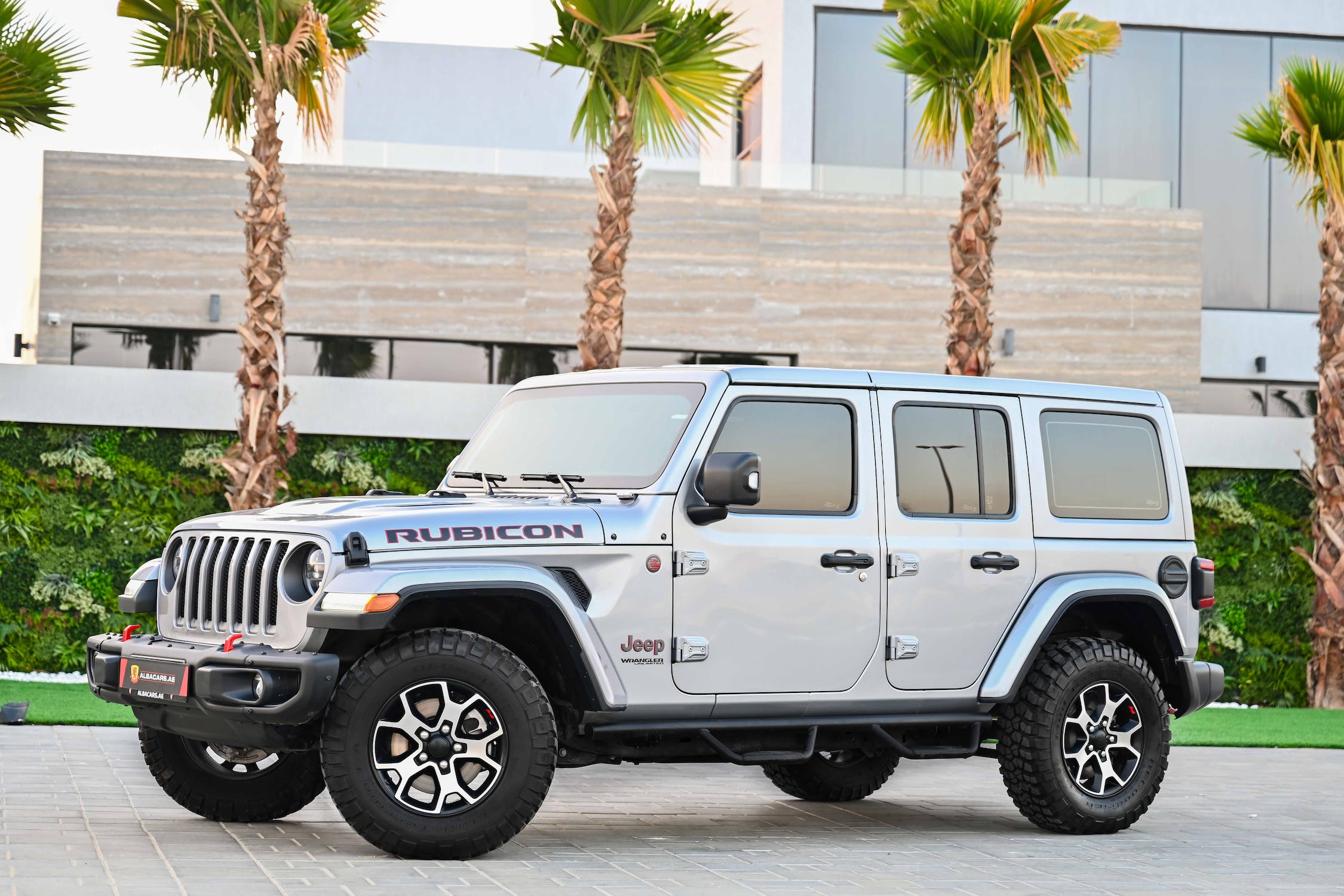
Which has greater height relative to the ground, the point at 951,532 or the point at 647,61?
the point at 647,61

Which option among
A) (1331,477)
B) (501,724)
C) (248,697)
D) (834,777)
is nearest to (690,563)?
(501,724)

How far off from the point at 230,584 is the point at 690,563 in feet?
6.41

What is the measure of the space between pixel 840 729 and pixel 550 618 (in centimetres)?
167

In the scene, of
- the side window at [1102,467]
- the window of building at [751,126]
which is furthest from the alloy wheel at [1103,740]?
the window of building at [751,126]

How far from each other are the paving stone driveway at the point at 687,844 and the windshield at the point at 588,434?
1.71m

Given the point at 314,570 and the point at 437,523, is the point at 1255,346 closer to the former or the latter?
the point at 437,523

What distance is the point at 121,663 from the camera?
24.7ft

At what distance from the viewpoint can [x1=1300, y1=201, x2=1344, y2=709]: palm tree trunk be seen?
1839cm

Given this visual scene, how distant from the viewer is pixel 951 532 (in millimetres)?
8320

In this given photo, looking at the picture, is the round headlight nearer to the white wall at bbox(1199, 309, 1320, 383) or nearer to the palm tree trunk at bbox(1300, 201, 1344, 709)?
the palm tree trunk at bbox(1300, 201, 1344, 709)

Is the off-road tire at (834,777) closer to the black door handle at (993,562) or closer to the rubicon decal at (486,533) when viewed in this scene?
the black door handle at (993,562)

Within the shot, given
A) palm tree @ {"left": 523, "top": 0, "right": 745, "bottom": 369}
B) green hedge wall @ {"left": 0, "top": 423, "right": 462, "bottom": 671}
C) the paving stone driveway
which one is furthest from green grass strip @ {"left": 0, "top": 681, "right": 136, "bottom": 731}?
palm tree @ {"left": 523, "top": 0, "right": 745, "bottom": 369}

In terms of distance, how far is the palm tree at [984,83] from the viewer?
1655 centimetres

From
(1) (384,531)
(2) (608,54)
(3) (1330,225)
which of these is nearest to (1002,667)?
(1) (384,531)
